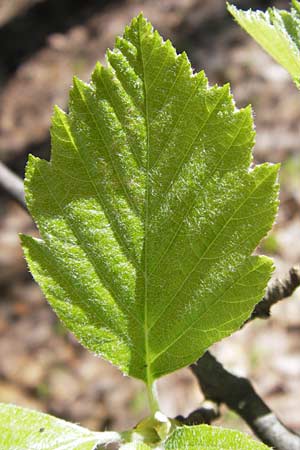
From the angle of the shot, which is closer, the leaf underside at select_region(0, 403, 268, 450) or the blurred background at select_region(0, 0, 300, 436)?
the leaf underside at select_region(0, 403, 268, 450)

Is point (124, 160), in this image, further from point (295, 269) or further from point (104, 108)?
point (295, 269)

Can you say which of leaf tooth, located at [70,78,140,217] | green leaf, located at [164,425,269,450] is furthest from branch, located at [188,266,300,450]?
leaf tooth, located at [70,78,140,217]

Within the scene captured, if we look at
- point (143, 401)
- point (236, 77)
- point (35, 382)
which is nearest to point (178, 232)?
point (143, 401)

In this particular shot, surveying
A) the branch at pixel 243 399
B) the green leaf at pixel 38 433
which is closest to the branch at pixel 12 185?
the branch at pixel 243 399

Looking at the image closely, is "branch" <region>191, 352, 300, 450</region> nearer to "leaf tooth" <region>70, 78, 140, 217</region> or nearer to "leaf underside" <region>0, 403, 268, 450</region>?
"leaf underside" <region>0, 403, 268, 450</region>

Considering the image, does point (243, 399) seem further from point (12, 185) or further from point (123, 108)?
point (12, 185)

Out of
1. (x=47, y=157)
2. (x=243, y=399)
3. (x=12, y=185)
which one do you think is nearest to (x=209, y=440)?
(x=243, y=399)
